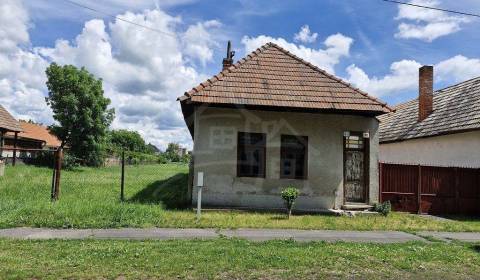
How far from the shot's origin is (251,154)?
1387 centimetres

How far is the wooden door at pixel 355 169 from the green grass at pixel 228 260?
624 centimetres

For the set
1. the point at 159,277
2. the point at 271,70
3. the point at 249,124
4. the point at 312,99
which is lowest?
the point at 159,277

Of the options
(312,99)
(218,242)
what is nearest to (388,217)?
(312,99)

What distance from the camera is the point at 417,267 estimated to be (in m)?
6.71

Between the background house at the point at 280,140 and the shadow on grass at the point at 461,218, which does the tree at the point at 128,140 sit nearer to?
the background house at the point at 280,140

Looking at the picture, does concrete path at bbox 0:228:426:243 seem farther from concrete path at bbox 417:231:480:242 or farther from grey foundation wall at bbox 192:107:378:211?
grey foundation wall at bbox 192:107:378:211

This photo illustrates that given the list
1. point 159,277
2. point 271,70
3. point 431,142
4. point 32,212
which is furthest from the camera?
point 431,142

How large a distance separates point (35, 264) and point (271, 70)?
10.8 metres

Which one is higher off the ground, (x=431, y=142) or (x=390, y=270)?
(x=431, y=142)

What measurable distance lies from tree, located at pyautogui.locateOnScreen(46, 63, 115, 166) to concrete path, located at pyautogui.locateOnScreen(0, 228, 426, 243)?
28.0 meters

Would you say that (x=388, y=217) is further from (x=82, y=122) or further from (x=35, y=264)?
(x=82, y=122)

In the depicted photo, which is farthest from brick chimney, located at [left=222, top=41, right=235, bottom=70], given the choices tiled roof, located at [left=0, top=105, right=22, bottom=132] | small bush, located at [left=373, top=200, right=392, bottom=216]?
tiled roof, located at [left=0, top=105, right=22, bottom=132]

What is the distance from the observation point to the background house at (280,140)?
1344 cm

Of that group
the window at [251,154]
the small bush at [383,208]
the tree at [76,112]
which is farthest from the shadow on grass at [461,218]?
the tree at [76,112]
